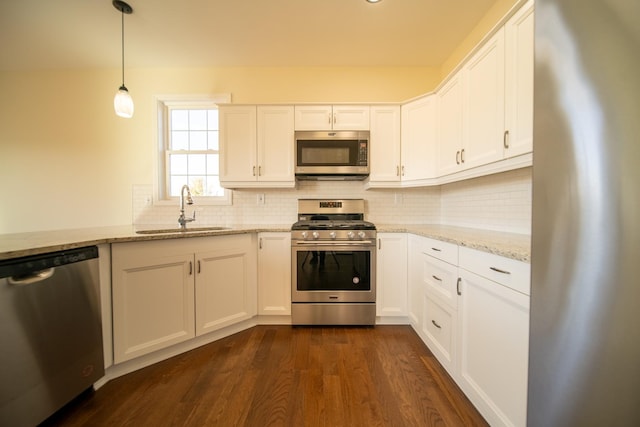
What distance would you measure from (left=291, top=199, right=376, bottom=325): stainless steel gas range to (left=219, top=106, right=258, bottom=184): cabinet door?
35.8 inches

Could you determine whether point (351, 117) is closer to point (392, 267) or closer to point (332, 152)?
point (332, 152)

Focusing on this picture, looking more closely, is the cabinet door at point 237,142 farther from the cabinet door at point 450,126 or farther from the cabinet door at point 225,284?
the cabinet door at point 450,126

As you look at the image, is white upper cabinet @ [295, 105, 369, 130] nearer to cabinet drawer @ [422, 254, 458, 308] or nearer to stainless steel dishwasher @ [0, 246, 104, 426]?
cabinet drawer @ [422, 254, 458, 308]

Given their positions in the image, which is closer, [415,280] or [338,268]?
[415,280]

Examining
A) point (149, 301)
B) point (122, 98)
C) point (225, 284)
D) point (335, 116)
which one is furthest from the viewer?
point (335, 116)

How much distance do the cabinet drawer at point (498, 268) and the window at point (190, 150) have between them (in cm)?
244

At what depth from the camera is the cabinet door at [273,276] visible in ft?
7.10

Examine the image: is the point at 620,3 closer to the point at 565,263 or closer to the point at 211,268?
the point at 565,263

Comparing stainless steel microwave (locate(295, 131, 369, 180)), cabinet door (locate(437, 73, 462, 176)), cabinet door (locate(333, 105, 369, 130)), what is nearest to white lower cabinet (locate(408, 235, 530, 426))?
cabinet door (locate(437, 73, 462, 176))

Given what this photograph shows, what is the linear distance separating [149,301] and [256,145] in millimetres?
1643

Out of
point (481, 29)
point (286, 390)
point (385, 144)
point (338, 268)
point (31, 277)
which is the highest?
point (481, 29)

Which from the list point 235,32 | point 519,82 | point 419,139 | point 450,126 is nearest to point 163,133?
point 235,32

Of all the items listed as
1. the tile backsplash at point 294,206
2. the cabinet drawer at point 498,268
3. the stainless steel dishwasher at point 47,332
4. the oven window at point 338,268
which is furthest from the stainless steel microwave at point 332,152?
the stainless steel dishwasher at point 47,332

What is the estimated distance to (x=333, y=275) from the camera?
2143 millimetres
